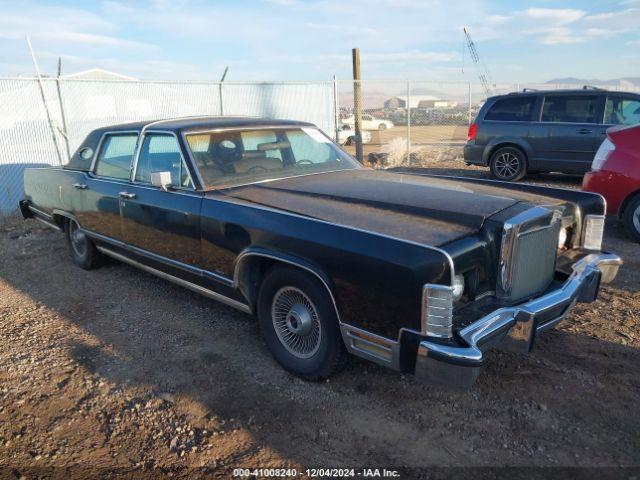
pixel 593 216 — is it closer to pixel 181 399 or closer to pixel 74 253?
pixel 181 399

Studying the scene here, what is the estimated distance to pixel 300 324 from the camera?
3238 mm

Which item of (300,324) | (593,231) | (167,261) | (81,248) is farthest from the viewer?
(81,248)

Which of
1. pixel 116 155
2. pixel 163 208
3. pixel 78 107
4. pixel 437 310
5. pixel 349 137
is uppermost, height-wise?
pixel 78 107

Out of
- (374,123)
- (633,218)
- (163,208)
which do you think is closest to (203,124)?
(163,208)

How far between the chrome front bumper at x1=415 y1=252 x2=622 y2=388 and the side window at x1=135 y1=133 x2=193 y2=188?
7.71 ft

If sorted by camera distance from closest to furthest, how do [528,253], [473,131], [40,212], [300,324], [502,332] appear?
[502,332] → [528,253] → [300,324] → [40,212] → [473,131]

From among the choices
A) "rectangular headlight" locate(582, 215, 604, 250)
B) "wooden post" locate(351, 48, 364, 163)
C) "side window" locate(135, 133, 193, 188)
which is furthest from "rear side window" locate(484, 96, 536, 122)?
"side window" locate(135, 133, 193, 188)

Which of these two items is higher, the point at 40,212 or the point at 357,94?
the point at 357,94

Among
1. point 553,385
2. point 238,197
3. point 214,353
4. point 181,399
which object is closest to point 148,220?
point 238,197

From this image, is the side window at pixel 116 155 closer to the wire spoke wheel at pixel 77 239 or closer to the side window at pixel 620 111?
the wire spoke wheel at pixel 77 239

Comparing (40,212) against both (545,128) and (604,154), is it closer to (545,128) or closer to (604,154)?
(604,154)

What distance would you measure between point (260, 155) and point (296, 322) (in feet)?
5.55

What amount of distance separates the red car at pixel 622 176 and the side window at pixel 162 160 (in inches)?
189

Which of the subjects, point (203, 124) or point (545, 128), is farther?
point (545, 128)
